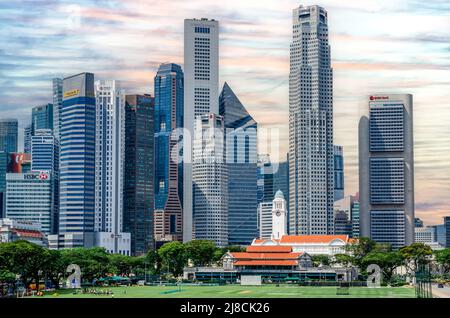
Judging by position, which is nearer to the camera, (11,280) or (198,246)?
(11,280)

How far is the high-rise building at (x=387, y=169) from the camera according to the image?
74.4 meters

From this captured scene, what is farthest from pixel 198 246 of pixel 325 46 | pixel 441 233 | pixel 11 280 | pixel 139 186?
pixel 325 46

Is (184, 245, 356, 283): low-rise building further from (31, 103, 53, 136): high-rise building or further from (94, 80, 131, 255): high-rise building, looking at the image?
(31, 103, 53, 136): high-rise building

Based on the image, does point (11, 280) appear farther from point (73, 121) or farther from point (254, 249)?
point (73, 121)

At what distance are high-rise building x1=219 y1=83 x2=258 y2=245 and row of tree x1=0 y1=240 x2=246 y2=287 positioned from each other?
29.3 m

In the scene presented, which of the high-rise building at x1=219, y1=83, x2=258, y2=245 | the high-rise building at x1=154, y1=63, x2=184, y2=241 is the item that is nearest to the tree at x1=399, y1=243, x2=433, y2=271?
the high-rise building at x1=219, y1=83, x2=258, y2=245

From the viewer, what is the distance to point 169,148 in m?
89.1

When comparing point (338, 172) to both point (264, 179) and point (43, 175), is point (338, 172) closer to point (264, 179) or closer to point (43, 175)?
point (264, 179)

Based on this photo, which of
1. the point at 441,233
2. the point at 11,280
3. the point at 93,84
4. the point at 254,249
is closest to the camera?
the point at 11,280

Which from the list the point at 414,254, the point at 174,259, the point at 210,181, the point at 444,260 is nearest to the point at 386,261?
the point at 444,260

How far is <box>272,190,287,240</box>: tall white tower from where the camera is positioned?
253ft
